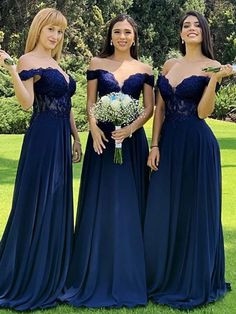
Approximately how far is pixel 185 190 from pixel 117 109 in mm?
950

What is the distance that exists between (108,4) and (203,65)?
34.2 meters

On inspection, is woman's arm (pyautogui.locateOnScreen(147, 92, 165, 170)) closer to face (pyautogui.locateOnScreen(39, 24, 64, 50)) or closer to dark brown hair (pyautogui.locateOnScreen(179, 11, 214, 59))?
dark brown hair (pyautogui.locateOnScreen(179, 11, 214, 59))

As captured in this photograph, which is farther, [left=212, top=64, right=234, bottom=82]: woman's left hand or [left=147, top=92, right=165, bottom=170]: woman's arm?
[left=147, top=92, right=165, bottom=170]: woman's arm

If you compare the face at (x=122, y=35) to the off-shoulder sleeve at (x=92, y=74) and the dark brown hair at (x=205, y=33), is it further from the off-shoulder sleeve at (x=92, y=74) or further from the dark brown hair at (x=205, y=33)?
the dark brown hair at (x=205, y=33)

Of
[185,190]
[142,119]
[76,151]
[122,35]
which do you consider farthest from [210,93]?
[76,151]

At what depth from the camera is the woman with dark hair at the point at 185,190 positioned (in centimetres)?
471

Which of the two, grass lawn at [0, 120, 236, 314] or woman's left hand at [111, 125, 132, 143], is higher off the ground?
woman's left hand at [111, 125, 132, 143]

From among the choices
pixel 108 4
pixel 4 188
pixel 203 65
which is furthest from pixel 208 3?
pixel 203 65

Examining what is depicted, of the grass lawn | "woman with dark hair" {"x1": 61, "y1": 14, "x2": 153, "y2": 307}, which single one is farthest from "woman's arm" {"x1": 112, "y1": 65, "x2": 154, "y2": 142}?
the grass lawn

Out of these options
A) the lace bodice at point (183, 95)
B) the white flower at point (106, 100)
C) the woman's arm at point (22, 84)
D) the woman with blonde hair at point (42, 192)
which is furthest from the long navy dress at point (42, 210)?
the lace bodice at point (183, 95)

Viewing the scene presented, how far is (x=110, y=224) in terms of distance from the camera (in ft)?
15.9

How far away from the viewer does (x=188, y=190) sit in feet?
15.8

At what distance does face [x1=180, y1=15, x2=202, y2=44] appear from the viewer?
473 cm

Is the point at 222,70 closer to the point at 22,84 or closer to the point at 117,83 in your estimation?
the point at 117,83
